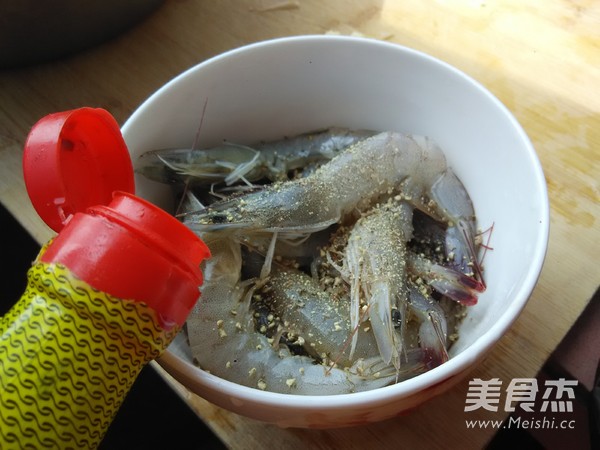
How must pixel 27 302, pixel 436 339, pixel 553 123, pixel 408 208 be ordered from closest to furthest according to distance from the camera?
pixel 27 302, pixel 436 339, pixel 408 208, pixel 553 123

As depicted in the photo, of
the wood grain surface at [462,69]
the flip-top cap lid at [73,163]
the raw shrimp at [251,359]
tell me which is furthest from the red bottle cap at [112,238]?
the wood grain surface at [462,69]

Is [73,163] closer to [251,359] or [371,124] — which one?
[251,359]

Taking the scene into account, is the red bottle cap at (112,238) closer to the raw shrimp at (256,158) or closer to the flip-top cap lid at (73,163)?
the flip-top cap lid at (73,163)

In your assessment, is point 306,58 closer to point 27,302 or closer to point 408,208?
point 408,208

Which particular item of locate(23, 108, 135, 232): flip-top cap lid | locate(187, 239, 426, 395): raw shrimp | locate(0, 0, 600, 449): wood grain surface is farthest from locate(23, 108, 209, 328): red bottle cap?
locate(0, 0, 600, 449): wood grain surface

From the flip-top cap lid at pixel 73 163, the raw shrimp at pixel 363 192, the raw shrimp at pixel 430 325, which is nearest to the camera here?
the flip-top cap lid at pixel 73 163

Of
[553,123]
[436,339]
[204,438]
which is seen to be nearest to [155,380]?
[204,438]
